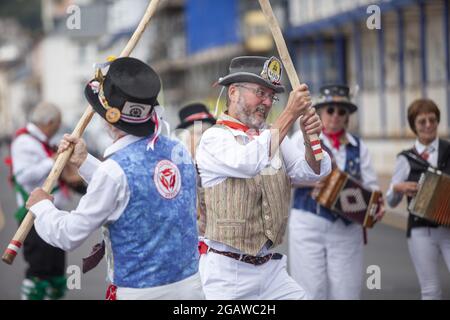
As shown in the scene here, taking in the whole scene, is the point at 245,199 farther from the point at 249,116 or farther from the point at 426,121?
the point at 426,121

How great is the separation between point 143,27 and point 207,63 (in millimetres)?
50223

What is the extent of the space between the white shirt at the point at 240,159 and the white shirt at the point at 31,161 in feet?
11.1

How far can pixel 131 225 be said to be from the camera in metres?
4.93

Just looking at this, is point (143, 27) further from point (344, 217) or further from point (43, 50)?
point (43, 50)

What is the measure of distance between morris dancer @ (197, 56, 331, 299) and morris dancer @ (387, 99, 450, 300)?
2.30 metres

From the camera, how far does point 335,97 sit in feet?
27.6

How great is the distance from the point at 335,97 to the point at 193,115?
3.84ft

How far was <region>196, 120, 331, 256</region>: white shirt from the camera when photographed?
562 cm

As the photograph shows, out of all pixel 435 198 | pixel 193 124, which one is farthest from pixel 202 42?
pixel 435 198

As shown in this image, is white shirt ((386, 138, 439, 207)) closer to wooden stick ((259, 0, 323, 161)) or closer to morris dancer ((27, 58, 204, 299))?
wooden stick ((259, 0, 323, 161))

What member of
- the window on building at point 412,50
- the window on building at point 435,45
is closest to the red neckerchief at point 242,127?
the window on building at point 435,45

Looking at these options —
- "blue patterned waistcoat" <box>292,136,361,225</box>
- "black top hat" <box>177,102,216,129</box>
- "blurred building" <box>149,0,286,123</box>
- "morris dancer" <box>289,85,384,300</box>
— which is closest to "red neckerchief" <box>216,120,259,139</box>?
"morris dancer" <box>289,85,384,300</box>

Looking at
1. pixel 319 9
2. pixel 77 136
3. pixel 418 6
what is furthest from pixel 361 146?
pixel 319 9

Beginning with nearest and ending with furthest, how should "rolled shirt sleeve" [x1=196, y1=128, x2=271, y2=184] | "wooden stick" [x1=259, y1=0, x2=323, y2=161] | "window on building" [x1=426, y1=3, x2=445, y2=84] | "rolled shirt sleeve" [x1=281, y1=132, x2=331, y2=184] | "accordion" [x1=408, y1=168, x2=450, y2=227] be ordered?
"rolled shirt sleeve" [x1=196, y1=128, x2=271, y2=184] < "wooden stick" [x1=259, y1=0, x2=323, y2=161] < "rolled shirt sleeve" [x1=281, y1=132, x2=331, y2=184] < "accordion" [x1=408, y1=168, x2=450, y2=227] < "window on building" [x1=426, y1=3, x2=445, y2=84]
